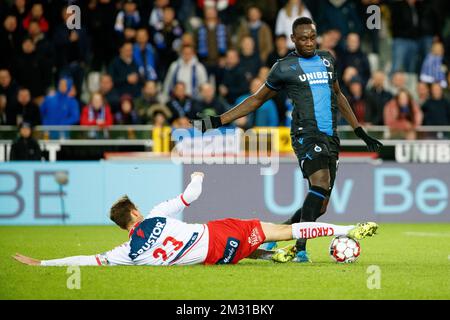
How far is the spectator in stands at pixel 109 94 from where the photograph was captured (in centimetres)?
1962

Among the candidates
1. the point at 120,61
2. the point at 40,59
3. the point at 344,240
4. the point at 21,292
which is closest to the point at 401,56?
the point at 120,61

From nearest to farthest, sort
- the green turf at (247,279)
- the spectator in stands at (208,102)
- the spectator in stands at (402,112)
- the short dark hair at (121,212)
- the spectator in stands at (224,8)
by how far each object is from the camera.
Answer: the green turf at (247,279) → the short dark hair at (121,212) → the spectator in stands at (208,102) → the spectator in stands at (402,112) → the spectator in stands at (224,8)

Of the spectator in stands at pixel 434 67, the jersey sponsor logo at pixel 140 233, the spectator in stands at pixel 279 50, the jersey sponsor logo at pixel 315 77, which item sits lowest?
the jersey sponsor logo at pixel 140 233

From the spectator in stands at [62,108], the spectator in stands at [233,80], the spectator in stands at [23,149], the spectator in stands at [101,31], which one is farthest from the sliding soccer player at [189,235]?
the spectator in stands at [101,31]

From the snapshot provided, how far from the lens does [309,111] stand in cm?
1095

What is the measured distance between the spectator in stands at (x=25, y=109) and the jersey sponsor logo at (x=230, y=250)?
31.0 feet

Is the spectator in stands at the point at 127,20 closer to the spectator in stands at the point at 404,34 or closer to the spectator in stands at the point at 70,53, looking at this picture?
the spectator in stands at the point at 70,53

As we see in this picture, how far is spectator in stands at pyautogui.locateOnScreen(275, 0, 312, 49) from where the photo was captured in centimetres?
2048

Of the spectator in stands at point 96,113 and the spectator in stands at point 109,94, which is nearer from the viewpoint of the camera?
the spectator in stands at point 96,113

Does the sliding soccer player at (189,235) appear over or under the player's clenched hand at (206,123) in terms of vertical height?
under

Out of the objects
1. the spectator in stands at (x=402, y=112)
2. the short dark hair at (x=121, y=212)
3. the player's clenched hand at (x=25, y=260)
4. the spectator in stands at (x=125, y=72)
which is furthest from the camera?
the spectator in stands at (x=125, y=72)

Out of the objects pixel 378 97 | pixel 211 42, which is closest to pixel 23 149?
pixel 211 42

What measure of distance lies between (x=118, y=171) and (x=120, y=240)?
333cm
